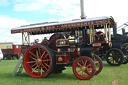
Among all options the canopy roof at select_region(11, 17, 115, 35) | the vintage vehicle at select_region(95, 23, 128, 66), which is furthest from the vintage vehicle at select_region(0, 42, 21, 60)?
the canopy roof at select_region(11, 17, 115, 35)

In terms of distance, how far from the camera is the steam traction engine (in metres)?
6.80

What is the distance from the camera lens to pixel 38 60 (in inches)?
285

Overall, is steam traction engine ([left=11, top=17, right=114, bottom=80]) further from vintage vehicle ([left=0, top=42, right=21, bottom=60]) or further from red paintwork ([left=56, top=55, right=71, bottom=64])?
vintage vehicle ([left=0, top=42, right=21, bottom=60])

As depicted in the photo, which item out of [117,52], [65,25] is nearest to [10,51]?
[117,52]

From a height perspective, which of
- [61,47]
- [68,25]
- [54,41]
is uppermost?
[68,25]

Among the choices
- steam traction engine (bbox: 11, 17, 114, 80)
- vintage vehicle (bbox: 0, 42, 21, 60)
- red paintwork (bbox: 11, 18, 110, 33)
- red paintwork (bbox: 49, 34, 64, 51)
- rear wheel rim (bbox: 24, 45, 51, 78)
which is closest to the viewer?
red paintwork (bbox: 11, 18, 110, 33)

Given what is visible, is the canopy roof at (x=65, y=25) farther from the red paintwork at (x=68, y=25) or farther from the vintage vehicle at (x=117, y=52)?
the vintage vehicle at (x=117, y=52)

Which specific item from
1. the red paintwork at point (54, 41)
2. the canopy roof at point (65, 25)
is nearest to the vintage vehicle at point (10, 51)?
the canopy roof at point (65, 25)

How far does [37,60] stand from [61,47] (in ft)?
3.69

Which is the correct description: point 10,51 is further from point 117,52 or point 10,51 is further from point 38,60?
point 38,60

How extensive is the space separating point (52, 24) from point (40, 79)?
7.27 feet

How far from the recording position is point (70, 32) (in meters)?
7.52

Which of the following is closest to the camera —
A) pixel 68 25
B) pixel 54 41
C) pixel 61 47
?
pixel 68 25

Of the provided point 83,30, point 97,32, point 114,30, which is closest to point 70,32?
point 83,30
